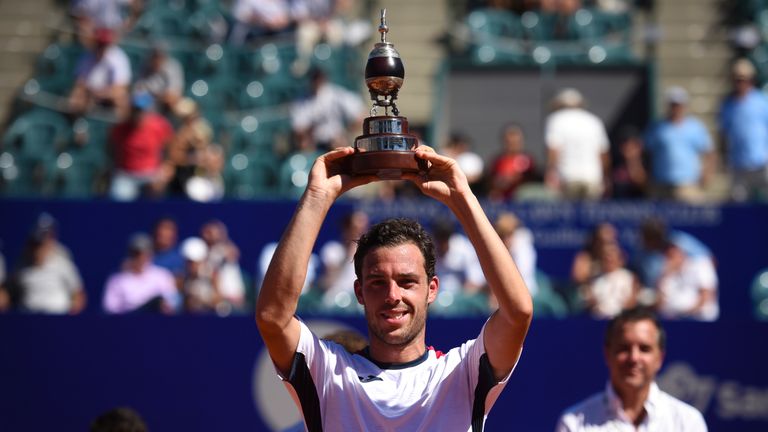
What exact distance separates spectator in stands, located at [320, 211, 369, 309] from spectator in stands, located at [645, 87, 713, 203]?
9.31 feet

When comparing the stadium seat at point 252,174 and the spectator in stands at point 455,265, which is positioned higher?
the stadium seat at point 252,174

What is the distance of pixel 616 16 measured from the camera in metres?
13.4

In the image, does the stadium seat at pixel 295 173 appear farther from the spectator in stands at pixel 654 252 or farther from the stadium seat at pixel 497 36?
the spectator in stands at pixel 654 252

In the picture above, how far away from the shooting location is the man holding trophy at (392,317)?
333 centimetres

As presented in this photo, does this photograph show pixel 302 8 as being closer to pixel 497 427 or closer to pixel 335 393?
pixel 497 427

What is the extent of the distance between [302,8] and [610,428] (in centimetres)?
876

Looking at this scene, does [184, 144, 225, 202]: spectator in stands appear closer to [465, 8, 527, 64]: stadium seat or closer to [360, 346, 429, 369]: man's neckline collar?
[465, 8, 527, 64]: stadium seat

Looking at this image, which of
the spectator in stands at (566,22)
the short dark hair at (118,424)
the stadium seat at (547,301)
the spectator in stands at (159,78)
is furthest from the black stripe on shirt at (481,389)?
the spectator in stands at (566,22)

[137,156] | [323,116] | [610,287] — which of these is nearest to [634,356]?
[610,287]

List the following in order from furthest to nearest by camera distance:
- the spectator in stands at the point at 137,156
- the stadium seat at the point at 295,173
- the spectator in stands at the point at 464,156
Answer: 1. the stadium seat at the point at 295,173
2. the spectator in stands at the point at 464,156
3. the spectator in stands at the point at 137,156

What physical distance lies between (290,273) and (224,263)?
6.29m

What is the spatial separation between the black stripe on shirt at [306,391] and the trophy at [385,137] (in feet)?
1.91

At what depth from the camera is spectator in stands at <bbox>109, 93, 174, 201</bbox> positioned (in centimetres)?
1073

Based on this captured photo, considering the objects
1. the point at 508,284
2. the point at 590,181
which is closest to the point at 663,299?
the point at 590,181
